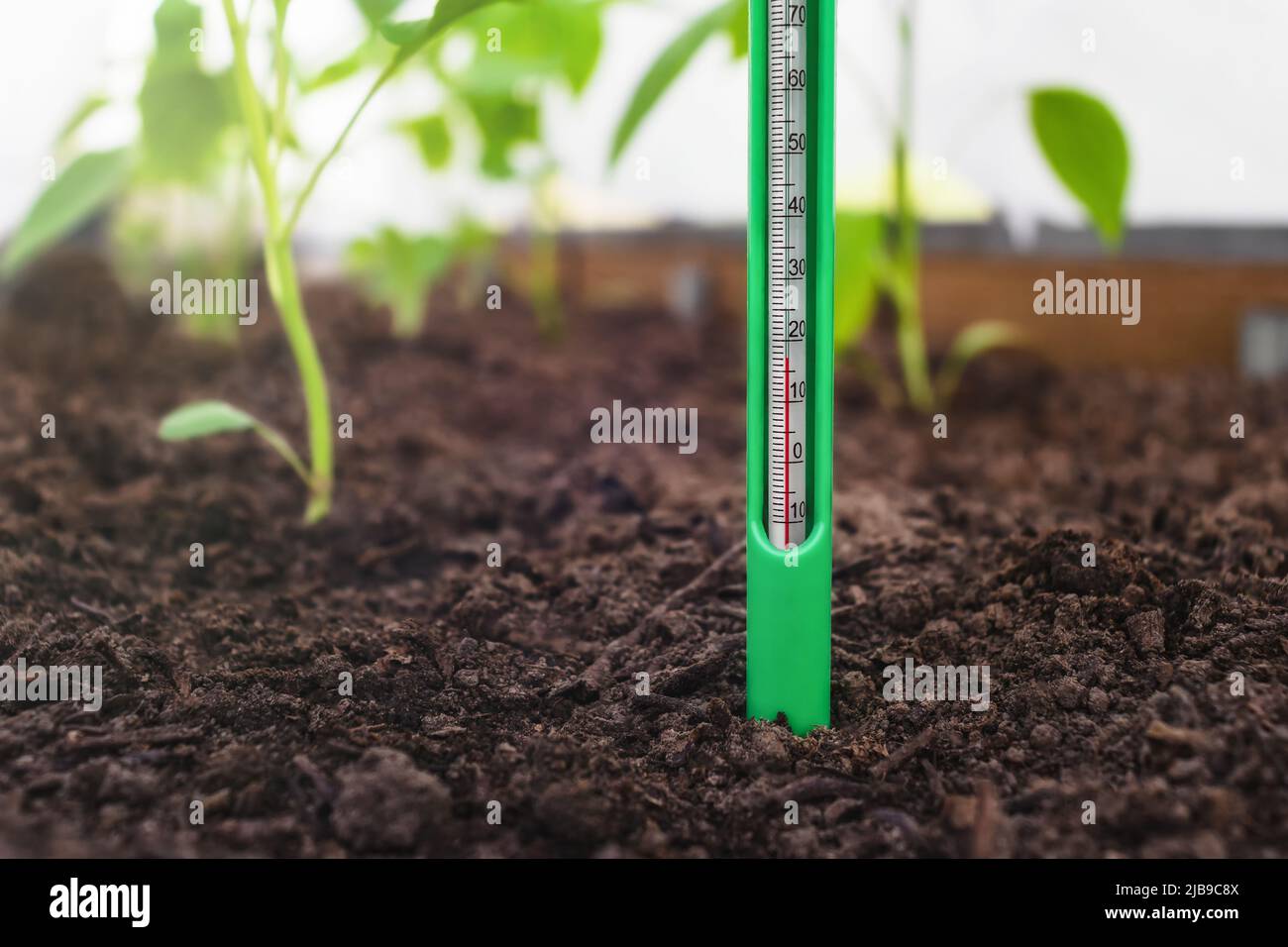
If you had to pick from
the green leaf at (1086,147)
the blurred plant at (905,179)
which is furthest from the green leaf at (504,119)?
the green leaf at (1086,147)

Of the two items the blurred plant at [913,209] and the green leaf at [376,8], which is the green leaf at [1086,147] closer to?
the blurred plant at [913,209]

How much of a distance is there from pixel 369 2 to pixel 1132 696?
0.93 m

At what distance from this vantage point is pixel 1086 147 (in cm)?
132

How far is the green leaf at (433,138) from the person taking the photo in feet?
5.80

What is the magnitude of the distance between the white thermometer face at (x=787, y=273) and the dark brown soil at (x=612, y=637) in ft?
0.62

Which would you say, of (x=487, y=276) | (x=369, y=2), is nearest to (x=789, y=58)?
(x=369, y=2)

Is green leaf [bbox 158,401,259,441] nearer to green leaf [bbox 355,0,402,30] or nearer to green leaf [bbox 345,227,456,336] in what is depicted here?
green leaf [bbox 355,0,402,30]

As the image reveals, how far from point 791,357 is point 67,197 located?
2.84 feet

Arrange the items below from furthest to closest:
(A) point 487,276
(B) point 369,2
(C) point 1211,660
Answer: (A) point 487,276 < (B) point 369,2 < (C) point 1211,660

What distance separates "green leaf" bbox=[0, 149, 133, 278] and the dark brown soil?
306mm

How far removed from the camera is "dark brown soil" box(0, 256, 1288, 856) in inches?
28.7

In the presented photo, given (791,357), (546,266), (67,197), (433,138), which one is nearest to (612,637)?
(791,357)

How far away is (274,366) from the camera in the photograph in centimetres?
195

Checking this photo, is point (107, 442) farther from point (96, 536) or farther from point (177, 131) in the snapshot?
point (177, 131)
